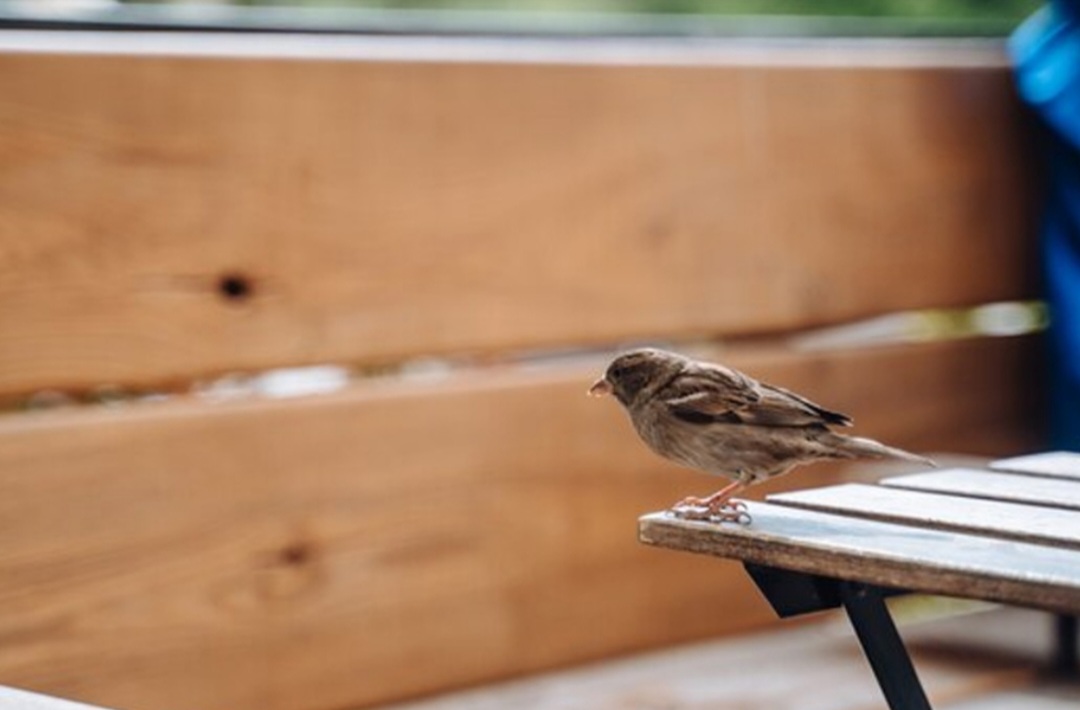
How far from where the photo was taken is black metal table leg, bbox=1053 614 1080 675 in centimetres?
335

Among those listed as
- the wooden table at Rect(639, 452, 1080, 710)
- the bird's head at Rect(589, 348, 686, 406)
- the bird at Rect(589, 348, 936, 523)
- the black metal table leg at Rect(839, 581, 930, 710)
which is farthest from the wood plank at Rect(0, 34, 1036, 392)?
the black metal table leg at Rect(839, 581, 930, 710)

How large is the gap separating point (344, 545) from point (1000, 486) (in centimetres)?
113

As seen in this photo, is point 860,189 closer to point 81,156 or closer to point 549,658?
point 549,658

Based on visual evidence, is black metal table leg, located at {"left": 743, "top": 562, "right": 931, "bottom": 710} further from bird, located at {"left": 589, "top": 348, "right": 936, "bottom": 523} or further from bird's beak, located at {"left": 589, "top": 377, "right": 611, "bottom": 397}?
bird's beak, located at {"left": 589, "top": 377, "right": 611, "bottom": 397}

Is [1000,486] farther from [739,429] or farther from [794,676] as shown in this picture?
[794,676]

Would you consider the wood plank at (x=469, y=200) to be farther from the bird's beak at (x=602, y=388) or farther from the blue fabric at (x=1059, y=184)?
the bird's beak at (x=602, y=388)

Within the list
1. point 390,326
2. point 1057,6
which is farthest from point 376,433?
point 1057,6

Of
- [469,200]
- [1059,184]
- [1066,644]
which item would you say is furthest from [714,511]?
[1059,184]

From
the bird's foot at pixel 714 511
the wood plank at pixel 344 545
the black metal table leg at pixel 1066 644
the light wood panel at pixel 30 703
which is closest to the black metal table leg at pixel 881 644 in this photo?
the bird's foot at pixel 714 511

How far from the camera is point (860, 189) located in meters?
3.63

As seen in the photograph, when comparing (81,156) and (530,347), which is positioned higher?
(81,156)

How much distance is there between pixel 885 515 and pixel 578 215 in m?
1.36

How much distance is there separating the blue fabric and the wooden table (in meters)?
1.49

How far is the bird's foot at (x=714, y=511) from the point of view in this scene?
1957mm
